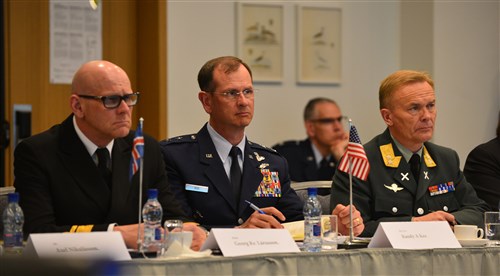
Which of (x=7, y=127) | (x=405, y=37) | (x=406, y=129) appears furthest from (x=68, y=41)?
(x=406, y=129)

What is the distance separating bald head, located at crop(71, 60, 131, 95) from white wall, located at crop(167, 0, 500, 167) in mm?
3017

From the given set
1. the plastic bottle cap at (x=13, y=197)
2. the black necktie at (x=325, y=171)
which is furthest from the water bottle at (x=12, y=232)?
the black necktie at (x=325, y=171)

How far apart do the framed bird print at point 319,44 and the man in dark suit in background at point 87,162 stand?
3502 mm

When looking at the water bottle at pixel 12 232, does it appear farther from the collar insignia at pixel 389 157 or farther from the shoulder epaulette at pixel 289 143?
the shoulder epaulette at pixel 289 143

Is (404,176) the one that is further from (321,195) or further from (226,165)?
(226,165)

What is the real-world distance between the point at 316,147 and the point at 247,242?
3.98m

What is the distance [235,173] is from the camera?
12.1ft

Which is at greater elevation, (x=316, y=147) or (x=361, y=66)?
(x=361, y=66)

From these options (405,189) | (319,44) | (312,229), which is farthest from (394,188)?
(319,44)

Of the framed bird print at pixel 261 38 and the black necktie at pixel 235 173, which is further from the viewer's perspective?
the framed bird print at pixel 261 38

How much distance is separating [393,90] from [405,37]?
2.91 meters

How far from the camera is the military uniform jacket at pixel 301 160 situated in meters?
6.34

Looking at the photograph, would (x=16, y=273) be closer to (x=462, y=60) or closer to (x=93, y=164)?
(x=93, y=164)

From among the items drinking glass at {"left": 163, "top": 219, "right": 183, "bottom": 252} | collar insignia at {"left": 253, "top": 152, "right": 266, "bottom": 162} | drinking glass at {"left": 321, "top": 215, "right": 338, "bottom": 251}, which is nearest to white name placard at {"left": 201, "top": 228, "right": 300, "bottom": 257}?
drinking glass at {"left": 163, "top": 219, "right": 183, "bottom": 252}
